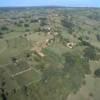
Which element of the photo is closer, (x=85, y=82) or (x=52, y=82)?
(x=52, y=82)

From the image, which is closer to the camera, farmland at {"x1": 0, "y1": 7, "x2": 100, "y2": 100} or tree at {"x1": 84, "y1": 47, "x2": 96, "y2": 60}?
farmland at {"x1": 0, "y1": 7, "x2": 100, "y2": 100}

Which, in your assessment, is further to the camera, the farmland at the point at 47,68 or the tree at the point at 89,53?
the tree at the point at 89,53

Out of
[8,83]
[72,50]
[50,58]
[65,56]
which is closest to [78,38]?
[72,50]

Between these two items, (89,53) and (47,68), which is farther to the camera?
(89,53)

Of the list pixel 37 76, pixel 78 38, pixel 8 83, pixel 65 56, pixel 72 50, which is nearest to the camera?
pixel 8 83

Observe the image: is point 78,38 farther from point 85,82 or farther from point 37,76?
point 37,76

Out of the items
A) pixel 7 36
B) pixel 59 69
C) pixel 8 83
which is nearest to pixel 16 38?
pixel 7 36

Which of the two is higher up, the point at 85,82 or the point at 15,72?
the point at 15,72

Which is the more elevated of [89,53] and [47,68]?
[47,68]

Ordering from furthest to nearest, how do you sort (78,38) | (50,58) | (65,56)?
(78,38), (65,56), (50,58)
